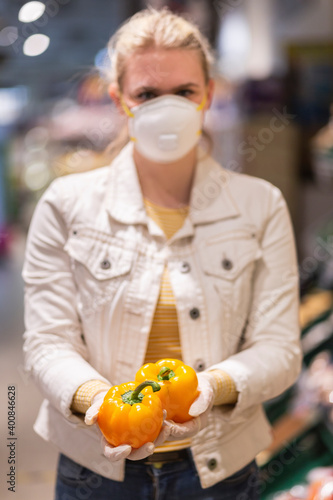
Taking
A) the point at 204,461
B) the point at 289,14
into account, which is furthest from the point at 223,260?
Result: the point at 289,14

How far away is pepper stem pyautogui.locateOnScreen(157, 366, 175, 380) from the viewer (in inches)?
58.7

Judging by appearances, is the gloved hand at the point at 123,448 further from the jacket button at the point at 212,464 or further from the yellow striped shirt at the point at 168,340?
the jacket button at the point at 212,464

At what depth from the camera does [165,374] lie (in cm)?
150

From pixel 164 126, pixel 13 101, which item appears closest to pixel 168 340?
pixel 164 126

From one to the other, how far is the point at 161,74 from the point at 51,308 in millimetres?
623

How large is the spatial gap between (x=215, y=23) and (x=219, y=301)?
3462 mm

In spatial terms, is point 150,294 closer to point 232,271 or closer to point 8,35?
point 232,271

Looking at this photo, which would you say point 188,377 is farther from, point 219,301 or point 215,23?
point 215,23

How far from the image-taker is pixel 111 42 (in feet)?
5.92

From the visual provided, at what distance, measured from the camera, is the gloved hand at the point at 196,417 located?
57.3 inches

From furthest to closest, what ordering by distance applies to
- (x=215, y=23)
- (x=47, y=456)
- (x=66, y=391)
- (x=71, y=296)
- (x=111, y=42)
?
(x=215, y=23), (x=47, y=456), (x=111, y=42), (x=71, y=296), (x=66, y=391)

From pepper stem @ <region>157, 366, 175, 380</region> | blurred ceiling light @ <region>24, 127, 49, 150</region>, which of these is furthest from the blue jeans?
blurred ceiling light @ <region>24, 127, 49, 150</region>

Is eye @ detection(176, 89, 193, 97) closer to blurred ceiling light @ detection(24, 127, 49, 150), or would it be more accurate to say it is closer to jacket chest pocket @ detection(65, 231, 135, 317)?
jacket chest pocket @ detection(65, 231, 135, 317)

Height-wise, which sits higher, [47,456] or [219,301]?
[219,301]
